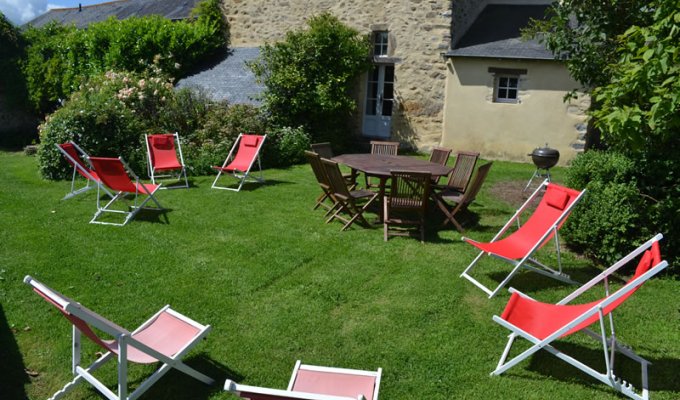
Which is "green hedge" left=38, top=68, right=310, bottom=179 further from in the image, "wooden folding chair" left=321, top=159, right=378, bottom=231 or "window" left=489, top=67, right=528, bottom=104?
"window" left=489, top=67, right=528, bottom=104

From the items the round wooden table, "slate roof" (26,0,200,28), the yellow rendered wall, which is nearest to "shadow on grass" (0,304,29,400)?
the round wooden table

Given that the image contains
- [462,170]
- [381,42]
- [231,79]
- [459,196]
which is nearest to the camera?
[459,196]

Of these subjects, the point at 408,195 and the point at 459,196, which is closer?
the point at 408,195

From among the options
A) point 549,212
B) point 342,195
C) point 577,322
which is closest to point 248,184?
point 342,195

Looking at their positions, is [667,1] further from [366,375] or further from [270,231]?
[270,231]

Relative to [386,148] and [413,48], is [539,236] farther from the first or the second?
[413,48]

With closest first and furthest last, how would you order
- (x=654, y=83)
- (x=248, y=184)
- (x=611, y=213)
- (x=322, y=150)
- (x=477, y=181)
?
(x=654, y=83)
(x=611, y=213)
(x=477, y=181)
(x=322, y=150)
(x=248, y=184)

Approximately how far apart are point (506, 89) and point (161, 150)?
7938mm

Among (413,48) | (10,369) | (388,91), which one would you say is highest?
(413,48)

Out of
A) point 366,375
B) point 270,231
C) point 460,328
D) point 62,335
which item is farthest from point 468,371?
point 270,231

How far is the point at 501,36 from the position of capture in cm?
1290

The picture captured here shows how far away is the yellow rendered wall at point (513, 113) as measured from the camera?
11766 millimetres

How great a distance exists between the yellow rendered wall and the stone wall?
0.38 meters

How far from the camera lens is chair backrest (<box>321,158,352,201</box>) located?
6586 mm
